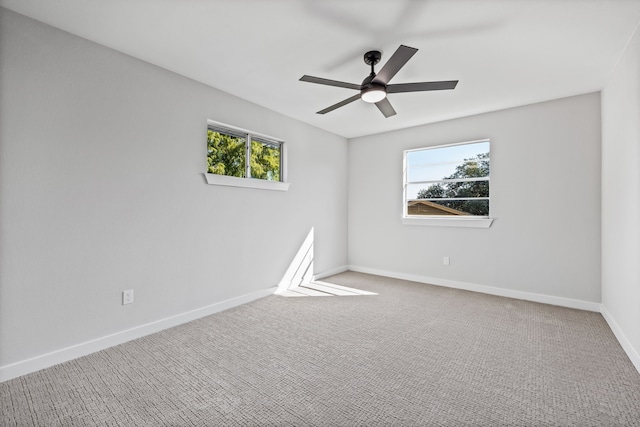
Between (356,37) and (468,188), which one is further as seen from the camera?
(468,188)

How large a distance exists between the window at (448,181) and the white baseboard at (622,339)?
1546mm

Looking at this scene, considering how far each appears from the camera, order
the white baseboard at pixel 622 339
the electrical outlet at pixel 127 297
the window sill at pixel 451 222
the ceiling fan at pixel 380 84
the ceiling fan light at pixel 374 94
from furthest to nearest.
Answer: the window sill at pixel 451 222
the electrical outlet at pixel 127 297
the ceiling fan light at pixel 374 94
the ceiling fan at pixel 380 84
the white baseboard at pixel 622 339

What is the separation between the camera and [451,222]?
Answer: 420cm

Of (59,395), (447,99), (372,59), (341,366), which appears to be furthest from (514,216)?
(59,395)

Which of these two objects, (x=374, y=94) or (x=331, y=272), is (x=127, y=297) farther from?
(x=331, y=272)

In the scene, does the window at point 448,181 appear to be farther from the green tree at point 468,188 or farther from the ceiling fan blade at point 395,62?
the ceiling fan blade at point 395,62

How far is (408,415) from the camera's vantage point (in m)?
1.59

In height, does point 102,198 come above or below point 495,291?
above

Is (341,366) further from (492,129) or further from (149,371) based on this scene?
(492,129)

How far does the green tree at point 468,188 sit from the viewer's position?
4010mm

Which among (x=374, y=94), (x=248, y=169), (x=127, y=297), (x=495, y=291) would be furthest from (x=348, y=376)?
(x=495, y=291)

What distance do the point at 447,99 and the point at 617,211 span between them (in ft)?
6.36

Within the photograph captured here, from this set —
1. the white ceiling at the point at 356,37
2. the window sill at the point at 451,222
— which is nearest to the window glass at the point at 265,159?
the white ceiling at the point at 356,37

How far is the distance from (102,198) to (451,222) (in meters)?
4.09
